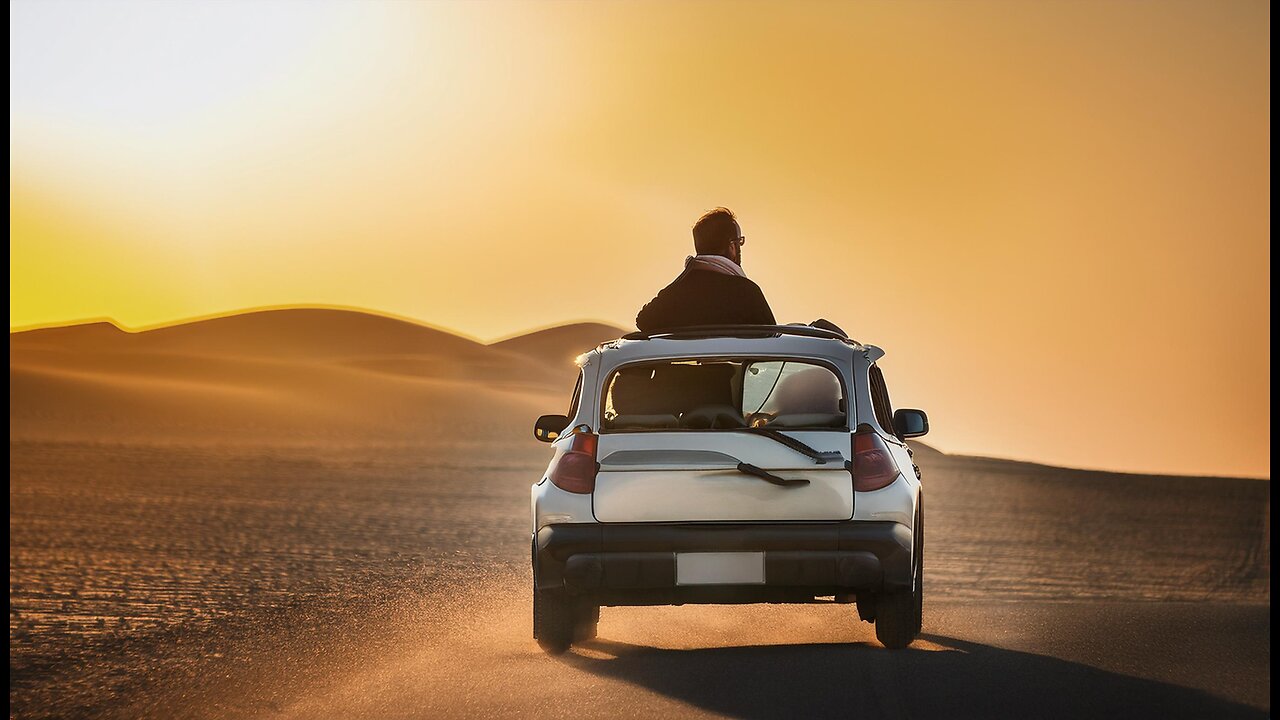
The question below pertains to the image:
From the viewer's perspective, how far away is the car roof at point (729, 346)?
324 inches

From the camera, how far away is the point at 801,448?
8.04 meters

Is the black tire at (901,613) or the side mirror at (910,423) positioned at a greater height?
the side mirror at (910,423)

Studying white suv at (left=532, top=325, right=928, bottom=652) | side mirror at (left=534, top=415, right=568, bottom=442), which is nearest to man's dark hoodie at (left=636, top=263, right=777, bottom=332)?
side mirror at (left=534, top=415, right=568, bottom=442)

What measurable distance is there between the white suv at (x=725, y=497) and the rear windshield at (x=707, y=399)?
0.02 metres

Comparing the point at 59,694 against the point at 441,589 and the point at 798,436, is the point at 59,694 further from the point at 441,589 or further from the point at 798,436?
the point at 441,589

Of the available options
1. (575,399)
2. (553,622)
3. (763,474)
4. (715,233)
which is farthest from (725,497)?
(715,233)

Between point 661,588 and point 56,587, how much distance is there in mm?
10493

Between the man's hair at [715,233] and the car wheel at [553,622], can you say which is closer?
the car wheel at [553,622]

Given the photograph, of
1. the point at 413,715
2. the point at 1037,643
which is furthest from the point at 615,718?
the point at 1037,643

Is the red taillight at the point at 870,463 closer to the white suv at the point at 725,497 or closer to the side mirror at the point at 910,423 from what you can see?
the white suv at the point at 725,497

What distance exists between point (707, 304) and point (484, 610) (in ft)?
11.4

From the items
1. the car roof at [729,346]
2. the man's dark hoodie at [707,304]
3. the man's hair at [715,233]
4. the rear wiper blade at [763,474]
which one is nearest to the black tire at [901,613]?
the rear wiper blade at [763,474]

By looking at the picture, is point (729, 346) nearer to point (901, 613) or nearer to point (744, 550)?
point (744, 550)

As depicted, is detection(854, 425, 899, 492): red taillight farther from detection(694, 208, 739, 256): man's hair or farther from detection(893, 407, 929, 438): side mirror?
detection(694, 208, 739, 256): man's hair
